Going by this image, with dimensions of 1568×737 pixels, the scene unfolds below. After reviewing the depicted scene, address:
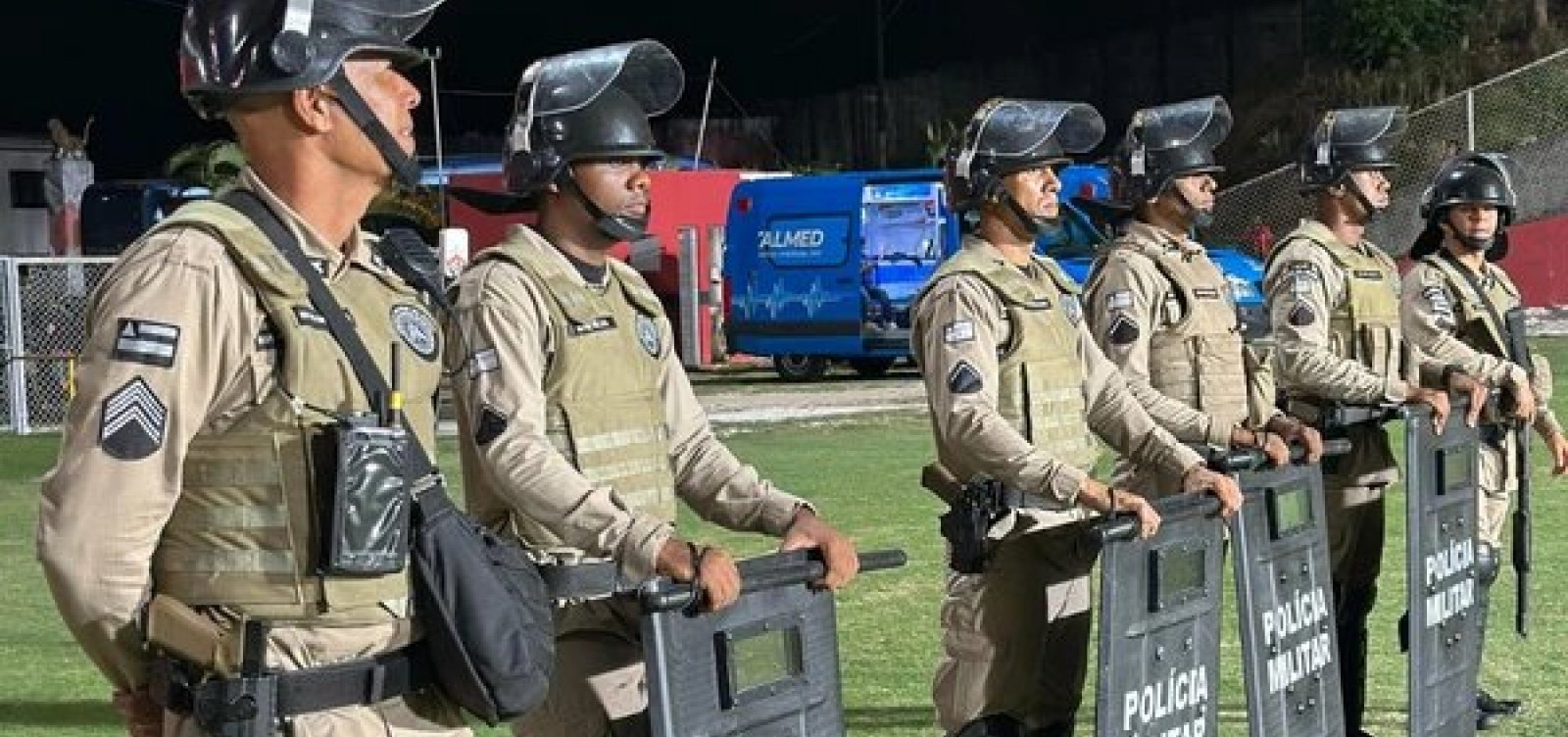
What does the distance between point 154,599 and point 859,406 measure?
18.0 metres

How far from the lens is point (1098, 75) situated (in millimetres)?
38562

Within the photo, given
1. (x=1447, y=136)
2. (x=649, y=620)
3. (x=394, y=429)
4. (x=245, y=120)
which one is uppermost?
(x=1447, y=136)

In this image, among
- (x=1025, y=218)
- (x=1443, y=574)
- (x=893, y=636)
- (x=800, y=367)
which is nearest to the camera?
(x=1025, y=218)

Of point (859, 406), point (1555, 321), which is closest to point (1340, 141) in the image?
point (859, 406)

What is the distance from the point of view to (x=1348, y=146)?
24.5 ft

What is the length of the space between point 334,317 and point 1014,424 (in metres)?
2.83

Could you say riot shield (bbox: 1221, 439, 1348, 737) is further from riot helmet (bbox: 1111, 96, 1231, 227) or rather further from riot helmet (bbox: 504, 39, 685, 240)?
riot helmet (bbox: 504, 39, 685, 240)

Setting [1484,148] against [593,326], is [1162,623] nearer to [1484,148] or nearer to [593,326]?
[593,326]

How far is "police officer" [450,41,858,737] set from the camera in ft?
14.1

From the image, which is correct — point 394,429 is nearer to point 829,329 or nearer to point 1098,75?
point 829,329

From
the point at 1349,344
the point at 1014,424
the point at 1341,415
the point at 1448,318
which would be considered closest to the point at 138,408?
the point at 1014,424

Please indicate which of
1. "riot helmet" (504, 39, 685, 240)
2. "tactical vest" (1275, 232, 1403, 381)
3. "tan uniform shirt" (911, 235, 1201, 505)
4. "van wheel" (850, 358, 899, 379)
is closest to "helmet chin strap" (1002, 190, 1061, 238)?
"tan uniform shirt" (911, 235, 1201, 505)

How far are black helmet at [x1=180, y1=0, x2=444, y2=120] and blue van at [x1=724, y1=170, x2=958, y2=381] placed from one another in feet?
64.2

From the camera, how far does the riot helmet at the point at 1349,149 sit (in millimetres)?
7480
